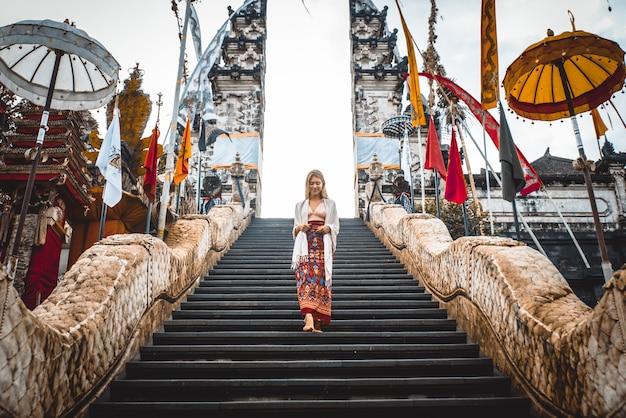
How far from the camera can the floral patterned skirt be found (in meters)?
4.51

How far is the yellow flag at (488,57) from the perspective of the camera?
18.1ft

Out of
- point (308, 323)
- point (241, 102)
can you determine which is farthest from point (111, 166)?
point (241, 102)

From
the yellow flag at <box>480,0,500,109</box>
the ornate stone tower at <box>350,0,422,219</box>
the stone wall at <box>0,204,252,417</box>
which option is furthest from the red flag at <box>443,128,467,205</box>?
the ornate stone tower at <box>350,0,422,219</box>

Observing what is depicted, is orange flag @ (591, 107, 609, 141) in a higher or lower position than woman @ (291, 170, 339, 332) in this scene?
higher

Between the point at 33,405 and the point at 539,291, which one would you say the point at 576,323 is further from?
the point at 33,405

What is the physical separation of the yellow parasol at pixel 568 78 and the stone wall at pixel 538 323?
2.42 ft

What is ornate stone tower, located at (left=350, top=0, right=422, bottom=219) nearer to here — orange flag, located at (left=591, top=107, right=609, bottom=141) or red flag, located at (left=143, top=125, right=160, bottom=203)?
red flag, located at (left=143, top=125, right=160, bottom=203)

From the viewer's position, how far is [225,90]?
21.9 metres

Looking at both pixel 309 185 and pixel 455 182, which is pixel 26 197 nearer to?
pixel 309 185

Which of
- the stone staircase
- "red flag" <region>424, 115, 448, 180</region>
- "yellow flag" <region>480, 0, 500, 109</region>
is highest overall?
"yellow flag" <region>480, 0, 500, 109</region>

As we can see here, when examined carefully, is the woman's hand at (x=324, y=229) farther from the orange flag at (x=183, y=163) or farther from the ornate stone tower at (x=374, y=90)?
the ornate stone tower at (x=374, y=90)

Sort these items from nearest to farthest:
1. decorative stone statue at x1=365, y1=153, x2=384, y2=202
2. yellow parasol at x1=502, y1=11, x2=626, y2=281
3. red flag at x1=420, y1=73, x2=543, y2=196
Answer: yellow parasol at x1=502, y1=11, x2=626, y2=281 < red flag at x1=420, y1=73, x2=543, y2=196 < decorative stone statue at x1=365, y1=153, x2=384, y2=202

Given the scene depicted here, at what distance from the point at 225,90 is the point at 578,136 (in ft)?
64.5

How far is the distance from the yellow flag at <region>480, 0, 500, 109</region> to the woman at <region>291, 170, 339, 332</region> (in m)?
2.50
